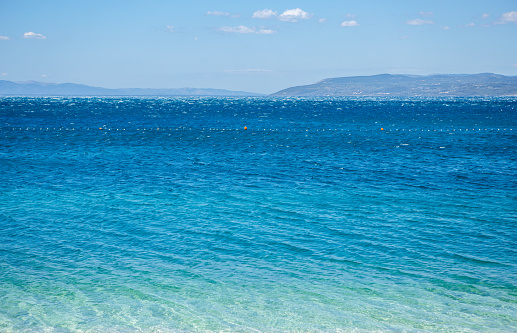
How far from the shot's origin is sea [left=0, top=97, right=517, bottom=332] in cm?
1217

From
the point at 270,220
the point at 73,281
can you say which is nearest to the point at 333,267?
the point at 270,220

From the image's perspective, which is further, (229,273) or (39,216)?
(39,216)

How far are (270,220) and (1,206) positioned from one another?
1239 centimetres

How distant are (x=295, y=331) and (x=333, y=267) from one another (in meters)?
4.28

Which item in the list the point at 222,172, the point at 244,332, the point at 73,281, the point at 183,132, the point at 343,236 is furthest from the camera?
the point at 183,132

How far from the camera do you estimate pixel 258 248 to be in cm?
1719

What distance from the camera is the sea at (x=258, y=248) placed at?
12.2 m

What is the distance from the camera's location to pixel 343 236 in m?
18.5

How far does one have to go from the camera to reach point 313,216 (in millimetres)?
21328

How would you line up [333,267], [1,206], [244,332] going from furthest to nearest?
1. [1,206]
2. [333,267]
3. [244,332]

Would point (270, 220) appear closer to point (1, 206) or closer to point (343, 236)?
point (343, 236)

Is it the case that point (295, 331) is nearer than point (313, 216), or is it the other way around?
point (295, 331)

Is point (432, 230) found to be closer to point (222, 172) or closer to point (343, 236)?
point (343, 236)

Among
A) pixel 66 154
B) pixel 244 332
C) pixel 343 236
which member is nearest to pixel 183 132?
pixel 66 154
